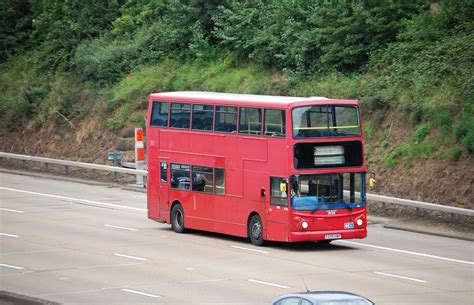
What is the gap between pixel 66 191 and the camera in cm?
4294

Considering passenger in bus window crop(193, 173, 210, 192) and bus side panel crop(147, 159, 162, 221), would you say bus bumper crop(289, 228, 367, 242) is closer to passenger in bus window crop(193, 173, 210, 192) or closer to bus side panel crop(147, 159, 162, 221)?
passenger in bus window crop(193, 173, 210, 192)

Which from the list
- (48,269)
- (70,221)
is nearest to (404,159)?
(70,221)

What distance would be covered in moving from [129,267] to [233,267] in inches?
98.3

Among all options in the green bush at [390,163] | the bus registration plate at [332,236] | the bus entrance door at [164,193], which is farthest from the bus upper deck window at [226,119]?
the green bush at [390,163]

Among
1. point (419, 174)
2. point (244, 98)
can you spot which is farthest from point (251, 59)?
point (244, 98)

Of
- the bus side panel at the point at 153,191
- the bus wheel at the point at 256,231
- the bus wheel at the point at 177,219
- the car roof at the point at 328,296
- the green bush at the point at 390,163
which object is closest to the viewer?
the car roof at the point at 328,296

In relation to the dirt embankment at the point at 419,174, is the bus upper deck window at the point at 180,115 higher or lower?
higher

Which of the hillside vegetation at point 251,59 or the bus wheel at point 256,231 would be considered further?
the hillside vegetation at point 251,59

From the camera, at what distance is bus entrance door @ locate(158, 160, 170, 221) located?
34125 millimetres

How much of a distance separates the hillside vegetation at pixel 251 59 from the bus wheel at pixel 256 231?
25.8 feet

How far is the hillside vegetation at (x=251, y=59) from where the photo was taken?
125 ft

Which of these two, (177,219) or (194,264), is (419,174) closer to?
(177,219)

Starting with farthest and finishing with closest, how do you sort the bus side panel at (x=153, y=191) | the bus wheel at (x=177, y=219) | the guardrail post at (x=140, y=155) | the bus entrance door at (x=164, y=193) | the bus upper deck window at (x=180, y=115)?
the guardrail post at (x=140, y=155) < the bus side panel at (x=153, y=191) < the bus entrance door at (x=164, y=193) < the bus wheel at (x=177, y=219) < the bus upper deck window at (x=180, y=115)

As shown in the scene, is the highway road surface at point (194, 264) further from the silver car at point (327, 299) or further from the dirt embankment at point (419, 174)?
the silver car at point (327, 299)
